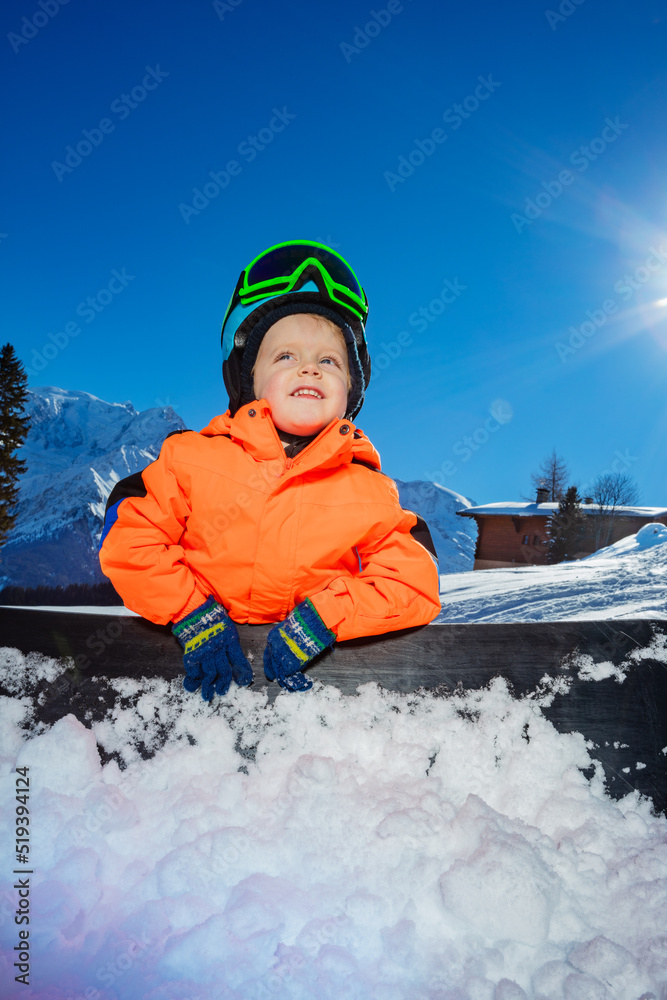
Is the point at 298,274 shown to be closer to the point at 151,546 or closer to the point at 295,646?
the point at 151,546

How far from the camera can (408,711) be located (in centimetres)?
166

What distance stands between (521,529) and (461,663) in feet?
97.8

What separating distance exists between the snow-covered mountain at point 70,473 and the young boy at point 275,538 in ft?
251

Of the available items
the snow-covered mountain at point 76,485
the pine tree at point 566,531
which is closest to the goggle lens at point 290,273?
the pine tree at point 566,531

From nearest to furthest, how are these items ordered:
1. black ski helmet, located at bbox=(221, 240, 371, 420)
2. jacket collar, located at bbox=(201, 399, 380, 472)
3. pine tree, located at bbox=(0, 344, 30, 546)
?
jacket collar, located at bbox=(201, 399, 380, 472) → black ski helmet, located at bbox=(221, 240, 371, 420) → pine tree, located at bbox=(0, 344, 30, 546)

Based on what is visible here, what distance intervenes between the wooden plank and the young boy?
0.23 feet

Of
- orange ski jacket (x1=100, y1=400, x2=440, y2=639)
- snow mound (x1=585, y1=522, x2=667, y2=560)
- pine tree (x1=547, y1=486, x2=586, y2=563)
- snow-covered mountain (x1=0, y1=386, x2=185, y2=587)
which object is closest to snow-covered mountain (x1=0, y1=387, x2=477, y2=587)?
snow-covered mountain (x1=0, y1=386, x2=185, y2=587)

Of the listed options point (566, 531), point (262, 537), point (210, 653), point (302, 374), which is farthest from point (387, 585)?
point (566, 531)

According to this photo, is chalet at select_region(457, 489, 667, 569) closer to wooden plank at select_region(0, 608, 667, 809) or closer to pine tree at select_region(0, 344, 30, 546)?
pine tree at select_region(0, 344, 30, 546)

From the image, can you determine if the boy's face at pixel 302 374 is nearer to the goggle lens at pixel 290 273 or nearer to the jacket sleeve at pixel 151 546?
the goggle lens at pixel 290 273

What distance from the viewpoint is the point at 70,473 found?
118 meters

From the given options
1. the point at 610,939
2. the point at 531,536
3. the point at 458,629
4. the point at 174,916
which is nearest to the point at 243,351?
the point at 458,629

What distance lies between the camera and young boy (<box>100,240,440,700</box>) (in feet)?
5.44

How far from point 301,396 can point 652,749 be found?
1734 millimetres
